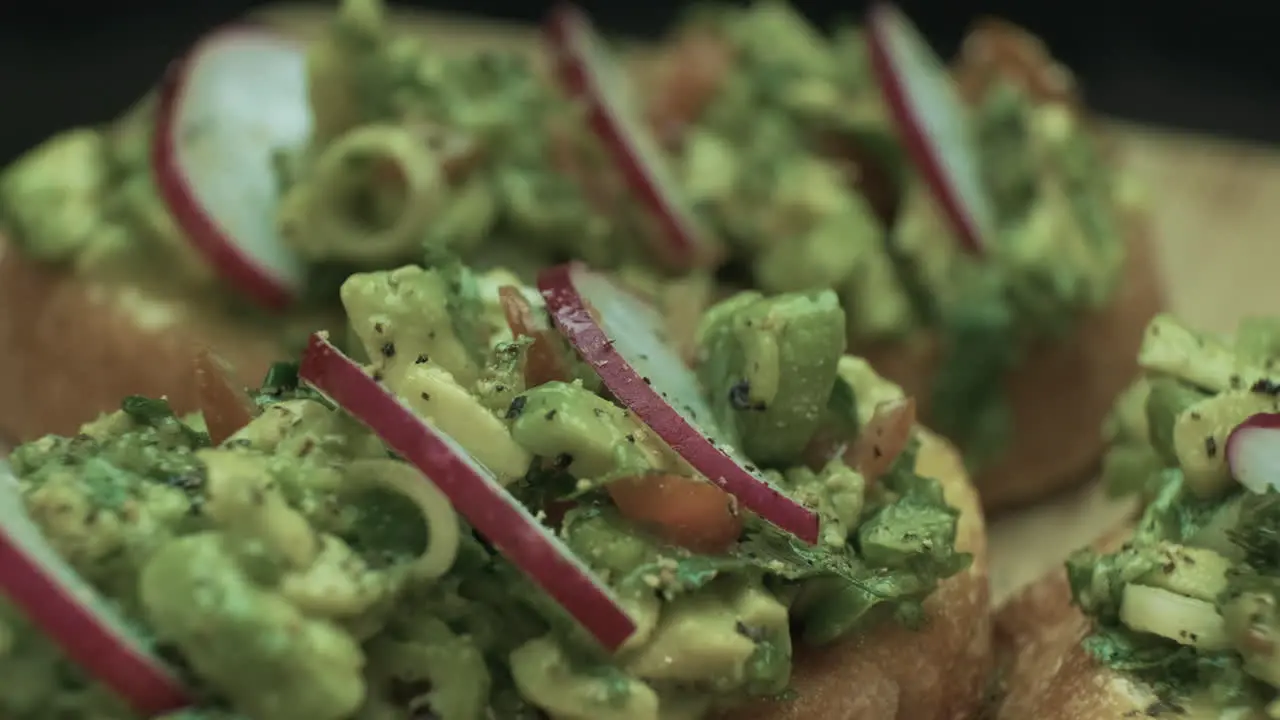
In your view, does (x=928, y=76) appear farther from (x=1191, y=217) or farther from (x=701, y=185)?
(x=1191, y=217)

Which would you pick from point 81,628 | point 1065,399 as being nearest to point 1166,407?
point 1065,399

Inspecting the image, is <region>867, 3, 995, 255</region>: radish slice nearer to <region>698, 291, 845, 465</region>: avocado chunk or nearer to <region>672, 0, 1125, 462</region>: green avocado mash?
<region>672, 0, 1125, 462</region>: green avocado mash

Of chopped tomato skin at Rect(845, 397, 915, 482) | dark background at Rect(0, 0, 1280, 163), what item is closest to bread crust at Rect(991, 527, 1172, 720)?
chopped tomato skin at Rect(845, 397, 915, 482)

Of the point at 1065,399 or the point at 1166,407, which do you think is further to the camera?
the point at 1065,399

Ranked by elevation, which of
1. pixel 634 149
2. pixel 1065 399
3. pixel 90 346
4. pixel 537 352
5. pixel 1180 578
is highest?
pixel 537 352

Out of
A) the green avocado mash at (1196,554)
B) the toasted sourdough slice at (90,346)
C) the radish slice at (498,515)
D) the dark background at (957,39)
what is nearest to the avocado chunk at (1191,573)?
the green avocado mash at (1196,554)

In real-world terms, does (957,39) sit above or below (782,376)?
below

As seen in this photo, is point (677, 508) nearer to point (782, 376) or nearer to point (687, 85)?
point (782, 376)

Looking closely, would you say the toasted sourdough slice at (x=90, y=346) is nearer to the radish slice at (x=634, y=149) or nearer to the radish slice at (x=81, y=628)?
the radish slice at (x=634, y=149)
